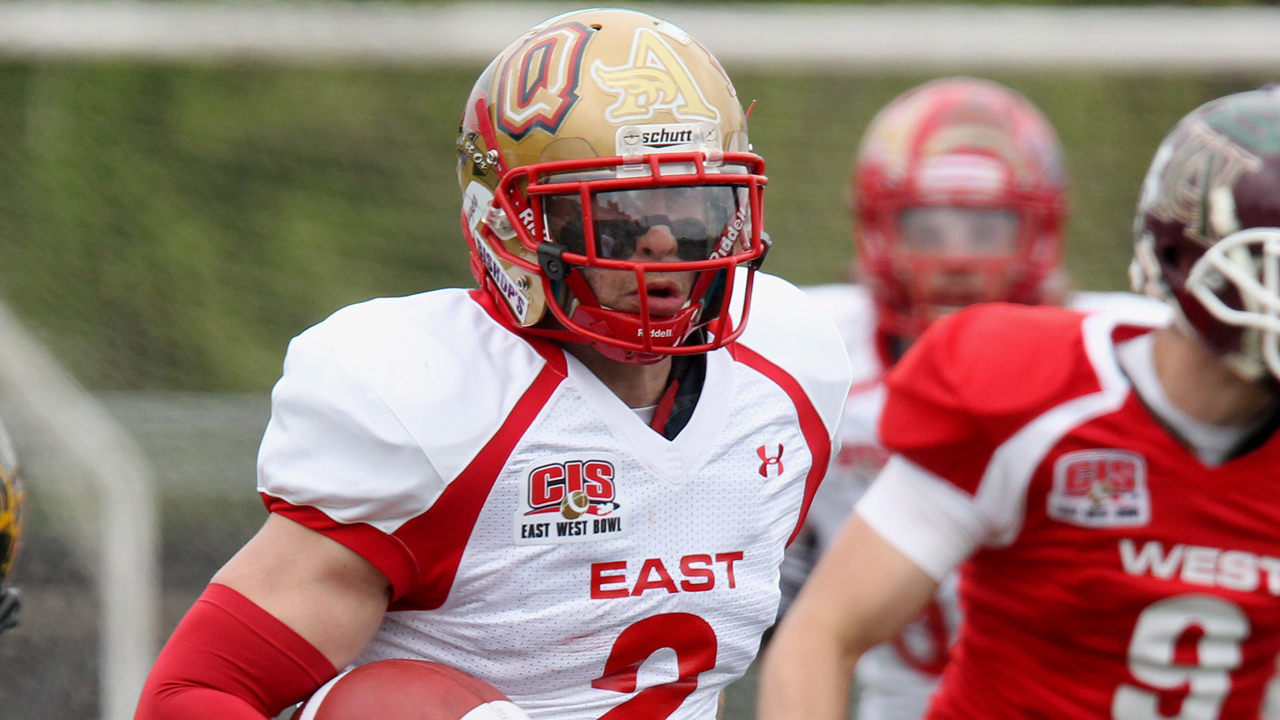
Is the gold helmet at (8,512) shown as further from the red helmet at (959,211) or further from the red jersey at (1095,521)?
the red helmet at (959,211)

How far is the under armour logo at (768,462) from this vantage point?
1.84 meters

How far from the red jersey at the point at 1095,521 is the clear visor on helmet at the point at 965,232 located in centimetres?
148

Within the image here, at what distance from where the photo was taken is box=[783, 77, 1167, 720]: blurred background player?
134 inches

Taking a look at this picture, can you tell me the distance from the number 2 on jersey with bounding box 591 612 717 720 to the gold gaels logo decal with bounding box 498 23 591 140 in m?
0.62

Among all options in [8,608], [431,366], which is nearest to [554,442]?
[431,366]

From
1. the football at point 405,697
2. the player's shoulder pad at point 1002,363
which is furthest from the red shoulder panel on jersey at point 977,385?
the football at point 405,697

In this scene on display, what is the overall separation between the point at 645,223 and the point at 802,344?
363 millimetres

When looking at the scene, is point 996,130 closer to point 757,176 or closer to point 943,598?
point 943,598

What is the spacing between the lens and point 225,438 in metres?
4.37

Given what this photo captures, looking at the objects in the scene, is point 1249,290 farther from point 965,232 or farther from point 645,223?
point 965,232

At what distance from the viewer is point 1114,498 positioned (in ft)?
6.77

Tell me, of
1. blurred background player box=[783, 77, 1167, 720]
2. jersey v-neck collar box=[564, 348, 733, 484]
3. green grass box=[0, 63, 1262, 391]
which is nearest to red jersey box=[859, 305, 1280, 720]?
jersey v-neck collar box=[564, 348, 733, 484]

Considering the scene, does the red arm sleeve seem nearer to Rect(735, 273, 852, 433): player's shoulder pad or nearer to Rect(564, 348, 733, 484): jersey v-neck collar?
Rect(564, 348, 733, 484): jersey v-neck collar

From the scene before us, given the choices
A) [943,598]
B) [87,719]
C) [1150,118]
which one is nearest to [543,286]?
[943,598]
